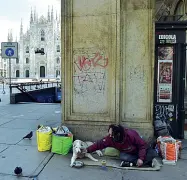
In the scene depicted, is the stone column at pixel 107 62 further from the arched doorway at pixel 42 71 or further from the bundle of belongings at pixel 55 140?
the arched doorway at pixel 42 71

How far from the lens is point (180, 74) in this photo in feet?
18.1

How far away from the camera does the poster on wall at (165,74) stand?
18.1 ft

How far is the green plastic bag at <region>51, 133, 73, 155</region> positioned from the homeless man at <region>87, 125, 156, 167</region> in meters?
0.68

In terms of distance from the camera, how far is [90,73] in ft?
17.1

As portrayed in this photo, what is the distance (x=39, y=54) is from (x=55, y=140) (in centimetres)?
8298

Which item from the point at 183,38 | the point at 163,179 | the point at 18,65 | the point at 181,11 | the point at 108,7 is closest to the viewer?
the point at 163,179

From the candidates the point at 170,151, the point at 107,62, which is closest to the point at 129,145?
the point at 170,151

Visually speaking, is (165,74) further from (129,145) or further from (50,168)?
(50,168)

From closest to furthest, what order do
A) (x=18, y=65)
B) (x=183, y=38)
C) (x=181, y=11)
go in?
(x=183, y=38) → (x=181, y=11) → (x=18, y=65)

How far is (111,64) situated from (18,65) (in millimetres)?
87118

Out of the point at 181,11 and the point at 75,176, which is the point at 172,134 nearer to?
the point at 75,176

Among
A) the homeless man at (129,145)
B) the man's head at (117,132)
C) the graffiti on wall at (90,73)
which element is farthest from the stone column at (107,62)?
the man's head at (117,132)

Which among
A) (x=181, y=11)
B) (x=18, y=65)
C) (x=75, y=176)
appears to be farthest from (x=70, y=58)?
(x=18, y=65)

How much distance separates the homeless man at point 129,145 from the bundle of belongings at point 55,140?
700 millimetres
